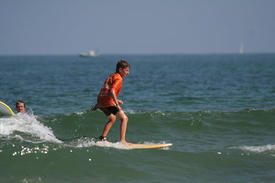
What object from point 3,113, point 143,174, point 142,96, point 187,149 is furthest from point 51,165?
point 142,96

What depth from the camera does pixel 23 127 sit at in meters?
10.3

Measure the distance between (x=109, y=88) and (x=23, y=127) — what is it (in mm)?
3450

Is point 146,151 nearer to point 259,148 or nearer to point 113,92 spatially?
point 113,92

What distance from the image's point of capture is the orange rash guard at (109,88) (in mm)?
8078

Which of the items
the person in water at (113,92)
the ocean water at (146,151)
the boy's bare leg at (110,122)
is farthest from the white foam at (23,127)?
the person in water at (113,92)

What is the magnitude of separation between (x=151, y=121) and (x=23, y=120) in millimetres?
4055

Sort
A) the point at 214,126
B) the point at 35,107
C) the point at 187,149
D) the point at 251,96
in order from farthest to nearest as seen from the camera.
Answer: the point at 251,96, the point at 35,107, the point at 214,126, the point at 187,149

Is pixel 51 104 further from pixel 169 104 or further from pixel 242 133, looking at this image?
pixel 242 133

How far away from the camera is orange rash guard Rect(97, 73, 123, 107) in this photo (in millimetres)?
8078

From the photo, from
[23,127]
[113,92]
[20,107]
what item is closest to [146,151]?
[113,92]

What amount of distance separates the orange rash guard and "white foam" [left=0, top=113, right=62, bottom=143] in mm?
1761

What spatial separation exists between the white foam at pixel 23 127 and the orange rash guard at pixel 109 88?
5.78ft

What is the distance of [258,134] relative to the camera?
Answer: 1098 centimetres

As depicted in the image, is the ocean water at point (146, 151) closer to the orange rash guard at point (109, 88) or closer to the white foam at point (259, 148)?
the white foam at point (259, 148)
